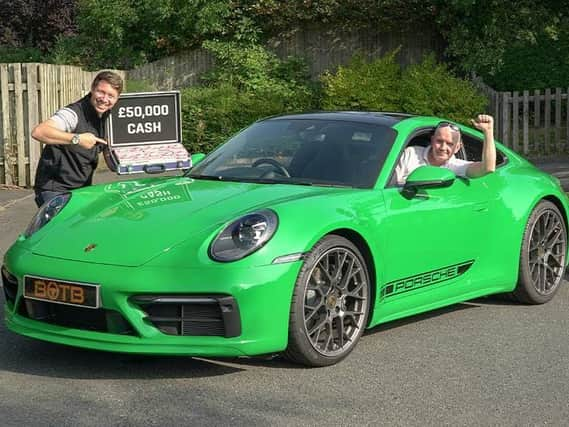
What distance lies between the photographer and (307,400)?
221 inches

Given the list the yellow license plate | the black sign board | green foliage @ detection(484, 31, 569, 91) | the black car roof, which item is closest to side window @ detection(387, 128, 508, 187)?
the black car roof

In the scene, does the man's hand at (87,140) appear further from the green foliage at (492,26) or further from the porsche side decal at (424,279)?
the green foliage at (492,26)

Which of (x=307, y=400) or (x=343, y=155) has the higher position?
(x=343, y=155)

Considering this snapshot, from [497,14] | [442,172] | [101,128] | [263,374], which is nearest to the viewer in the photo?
[263,374]

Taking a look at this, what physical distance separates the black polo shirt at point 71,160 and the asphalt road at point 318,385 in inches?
53.7

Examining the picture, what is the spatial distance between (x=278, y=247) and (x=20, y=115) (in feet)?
34.7

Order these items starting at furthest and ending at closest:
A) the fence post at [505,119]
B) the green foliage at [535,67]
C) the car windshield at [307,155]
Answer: the green foliage at [535,67] → the fence post at [505,119] → the car windshield at [307,155]

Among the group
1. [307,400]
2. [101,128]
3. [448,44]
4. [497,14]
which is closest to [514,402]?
[307,400]

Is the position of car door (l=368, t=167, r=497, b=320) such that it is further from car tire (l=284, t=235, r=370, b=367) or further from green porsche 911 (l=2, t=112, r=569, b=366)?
car tire (l=284, t=235, r=370, b=367)

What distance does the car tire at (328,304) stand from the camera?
237 inches

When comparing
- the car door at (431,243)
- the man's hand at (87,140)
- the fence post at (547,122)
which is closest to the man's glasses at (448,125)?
the car door at (431,243)

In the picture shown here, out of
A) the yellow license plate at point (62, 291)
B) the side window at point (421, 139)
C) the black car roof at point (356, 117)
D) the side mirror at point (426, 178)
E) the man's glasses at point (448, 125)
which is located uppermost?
the black car roof at point (356, 117)

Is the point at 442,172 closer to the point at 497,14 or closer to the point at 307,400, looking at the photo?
the point at 307,400

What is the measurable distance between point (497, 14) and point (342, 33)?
14.7ft
